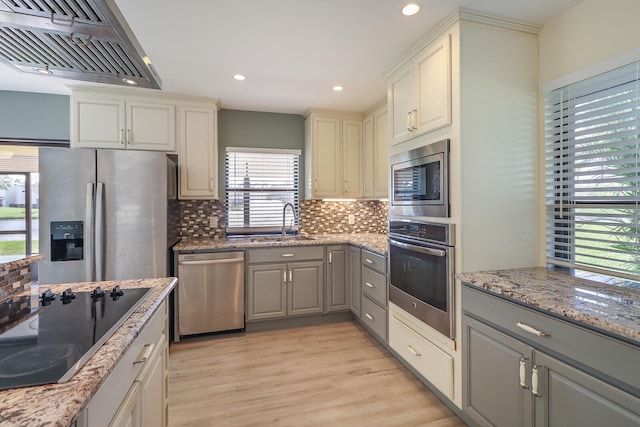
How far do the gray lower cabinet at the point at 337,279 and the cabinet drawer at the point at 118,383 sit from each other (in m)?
2.18

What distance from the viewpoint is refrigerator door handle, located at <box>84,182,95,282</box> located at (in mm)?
2512

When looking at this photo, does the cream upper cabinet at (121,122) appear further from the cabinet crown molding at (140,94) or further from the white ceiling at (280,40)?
the white ceiling at (280,40)

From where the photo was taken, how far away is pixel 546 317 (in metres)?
1.29

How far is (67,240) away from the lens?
250 centimetres

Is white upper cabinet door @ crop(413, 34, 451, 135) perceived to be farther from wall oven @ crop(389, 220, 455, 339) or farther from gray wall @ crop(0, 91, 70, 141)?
gray wall @ crop(0, 91, 70, 141)

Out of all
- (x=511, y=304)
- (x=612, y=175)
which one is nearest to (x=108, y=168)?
(x=511, y=304)

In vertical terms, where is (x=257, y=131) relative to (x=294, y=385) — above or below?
above

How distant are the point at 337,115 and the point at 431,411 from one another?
3.08m

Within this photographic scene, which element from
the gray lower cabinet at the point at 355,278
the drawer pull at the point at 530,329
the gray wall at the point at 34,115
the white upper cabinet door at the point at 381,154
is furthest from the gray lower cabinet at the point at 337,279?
the gray wall at the point at 34,115

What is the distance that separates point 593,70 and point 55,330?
270 cm

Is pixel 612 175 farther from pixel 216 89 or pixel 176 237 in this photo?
pixel 176 237

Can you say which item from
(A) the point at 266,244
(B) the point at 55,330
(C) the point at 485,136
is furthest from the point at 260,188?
(B) the point at 55,330

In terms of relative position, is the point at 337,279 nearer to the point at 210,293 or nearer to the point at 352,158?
the point at 210,293

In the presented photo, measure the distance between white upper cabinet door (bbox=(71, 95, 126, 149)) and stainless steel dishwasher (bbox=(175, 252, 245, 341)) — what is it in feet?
4.52
